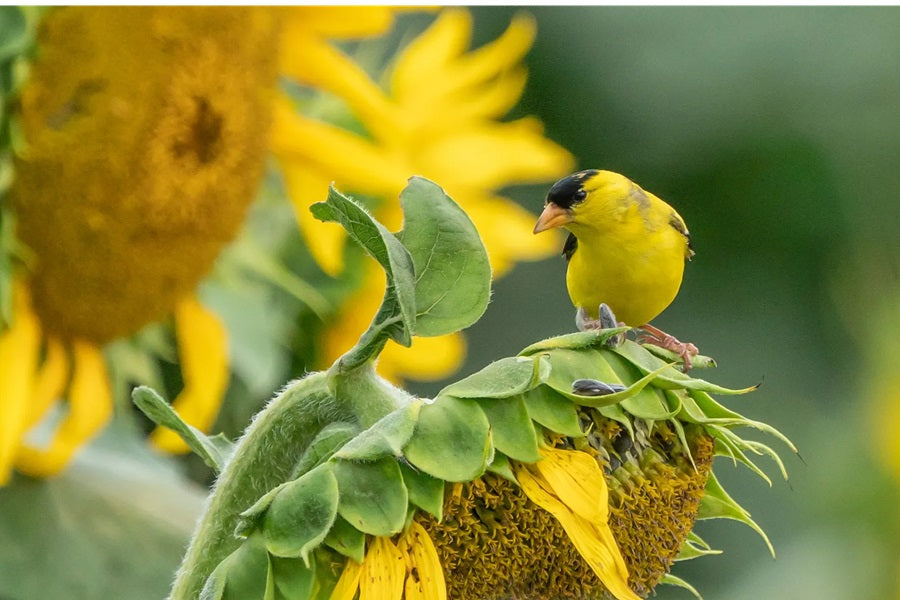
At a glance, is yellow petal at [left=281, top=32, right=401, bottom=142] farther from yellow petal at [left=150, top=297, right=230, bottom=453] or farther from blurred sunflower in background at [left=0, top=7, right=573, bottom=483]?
yellow petal at [left=150, top=297, right=230, bottom=453]

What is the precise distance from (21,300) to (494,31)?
0.83m

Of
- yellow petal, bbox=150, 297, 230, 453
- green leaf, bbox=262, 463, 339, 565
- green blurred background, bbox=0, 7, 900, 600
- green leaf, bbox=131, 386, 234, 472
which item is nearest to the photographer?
green leaf, bbox=262, 463, 339, 565

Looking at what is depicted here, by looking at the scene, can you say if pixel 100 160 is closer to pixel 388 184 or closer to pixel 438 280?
pixel 388 184

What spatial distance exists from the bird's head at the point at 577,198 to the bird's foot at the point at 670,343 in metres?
0.05

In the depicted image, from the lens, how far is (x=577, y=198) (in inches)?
20.9

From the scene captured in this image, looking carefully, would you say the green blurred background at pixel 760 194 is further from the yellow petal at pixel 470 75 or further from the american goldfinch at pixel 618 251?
the american goldfinch at pixel 618 251

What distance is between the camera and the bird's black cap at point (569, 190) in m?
0.53

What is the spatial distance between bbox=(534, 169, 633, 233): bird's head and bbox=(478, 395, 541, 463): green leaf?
8 cm

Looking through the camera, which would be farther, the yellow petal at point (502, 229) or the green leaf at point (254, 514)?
the yellow petal at point (502, 229)

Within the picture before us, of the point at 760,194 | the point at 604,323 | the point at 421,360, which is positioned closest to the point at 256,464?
the point at 604,323

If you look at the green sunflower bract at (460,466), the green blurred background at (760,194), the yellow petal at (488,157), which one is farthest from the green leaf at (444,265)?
the green blurred background at (760,194)

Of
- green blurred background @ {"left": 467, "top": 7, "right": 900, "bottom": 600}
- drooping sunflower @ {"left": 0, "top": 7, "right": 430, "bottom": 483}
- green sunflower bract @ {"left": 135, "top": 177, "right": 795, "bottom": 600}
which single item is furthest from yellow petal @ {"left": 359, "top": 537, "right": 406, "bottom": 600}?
green blurred background @ {"left": 467, "top": 7, "right": 900, "bottom": 600}

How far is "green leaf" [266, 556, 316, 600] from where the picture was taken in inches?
17.7

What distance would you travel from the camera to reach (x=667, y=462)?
49 centimetres
